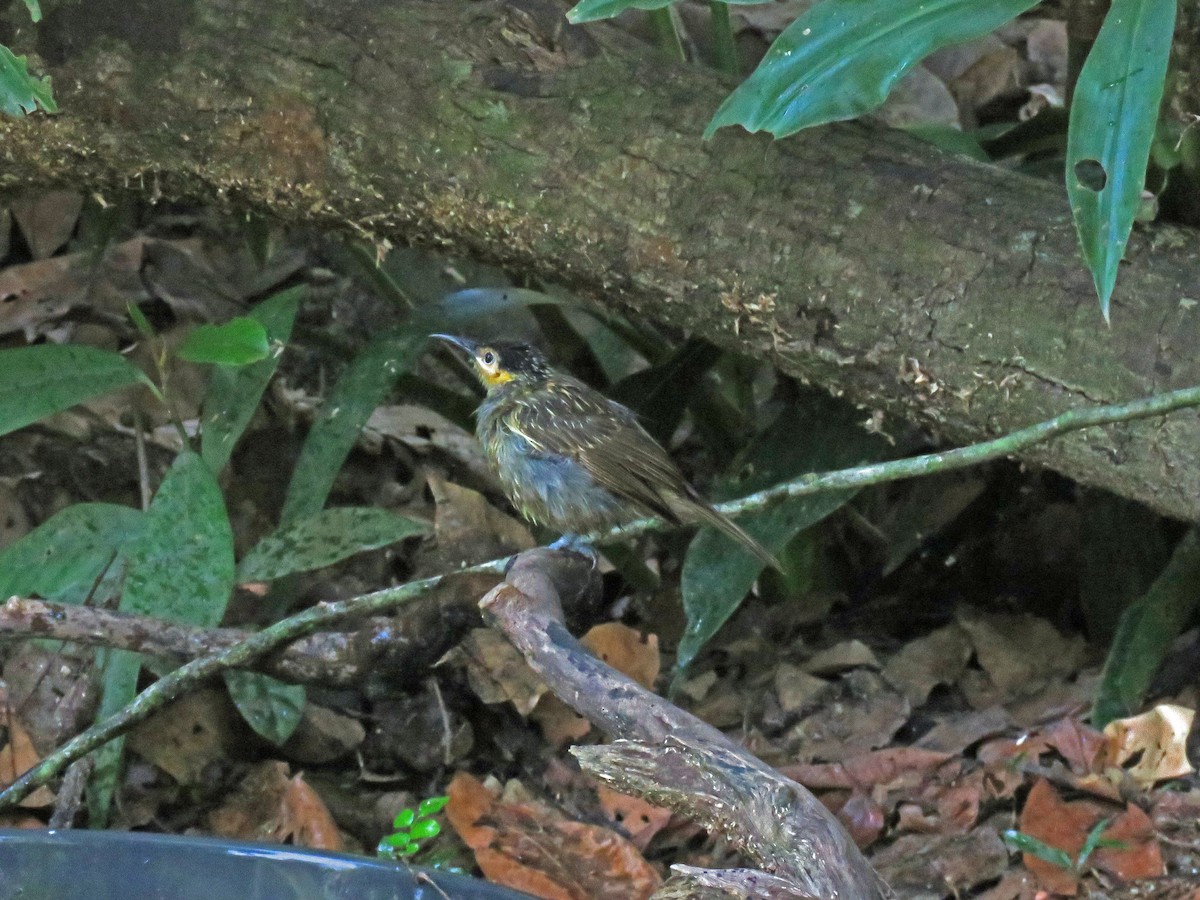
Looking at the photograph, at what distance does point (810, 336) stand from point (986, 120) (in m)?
3.15

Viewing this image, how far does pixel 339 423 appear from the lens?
11.9 ft

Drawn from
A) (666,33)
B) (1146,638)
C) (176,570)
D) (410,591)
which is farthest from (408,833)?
(666,33)

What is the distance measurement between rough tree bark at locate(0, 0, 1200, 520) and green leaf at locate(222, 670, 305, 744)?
1059 mm

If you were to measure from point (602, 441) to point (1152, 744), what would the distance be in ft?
4.75

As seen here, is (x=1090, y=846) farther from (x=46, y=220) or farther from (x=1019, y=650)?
(x=46, y=220)

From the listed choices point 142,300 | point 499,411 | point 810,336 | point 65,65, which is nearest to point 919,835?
point 810,336

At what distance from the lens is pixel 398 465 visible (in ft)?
16.0

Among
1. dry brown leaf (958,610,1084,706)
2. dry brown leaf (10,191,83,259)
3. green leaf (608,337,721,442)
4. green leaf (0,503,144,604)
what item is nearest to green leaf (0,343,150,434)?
green leaf (0,503,144,604)

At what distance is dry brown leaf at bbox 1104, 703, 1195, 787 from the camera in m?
3.19

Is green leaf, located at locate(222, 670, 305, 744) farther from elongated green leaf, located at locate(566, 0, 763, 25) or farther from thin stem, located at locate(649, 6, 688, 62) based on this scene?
thin stem, located at locate(649, 6, 688, 62)

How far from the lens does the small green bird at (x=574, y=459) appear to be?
139 inches

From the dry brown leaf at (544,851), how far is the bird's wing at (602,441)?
744mm

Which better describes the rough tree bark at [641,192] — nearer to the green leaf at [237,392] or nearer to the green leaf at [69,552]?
the green leaf at [237,392]

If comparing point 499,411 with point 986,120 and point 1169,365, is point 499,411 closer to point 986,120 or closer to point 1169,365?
point 1169,365
